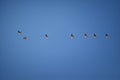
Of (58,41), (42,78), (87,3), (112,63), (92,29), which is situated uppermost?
(87,3)

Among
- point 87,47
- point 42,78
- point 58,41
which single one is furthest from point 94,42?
point 42,78

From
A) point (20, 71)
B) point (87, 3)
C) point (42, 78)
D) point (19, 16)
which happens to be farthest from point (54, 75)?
point (87, 3)

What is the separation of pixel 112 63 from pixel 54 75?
100 cm

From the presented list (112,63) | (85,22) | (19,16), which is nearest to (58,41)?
(85,22)

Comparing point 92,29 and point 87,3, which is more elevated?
point 87,3

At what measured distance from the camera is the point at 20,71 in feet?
10.0

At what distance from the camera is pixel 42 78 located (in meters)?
3.07

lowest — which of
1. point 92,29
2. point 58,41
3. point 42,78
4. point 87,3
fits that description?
point 42,78

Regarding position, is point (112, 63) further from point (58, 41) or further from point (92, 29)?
point (58, 41)

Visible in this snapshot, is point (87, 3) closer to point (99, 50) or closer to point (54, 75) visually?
point (99, 50)

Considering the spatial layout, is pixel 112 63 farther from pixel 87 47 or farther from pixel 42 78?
pixel 42 78

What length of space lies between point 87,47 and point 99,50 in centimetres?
21

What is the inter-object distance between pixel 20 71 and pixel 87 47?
1.18 m

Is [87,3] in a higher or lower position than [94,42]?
higher
